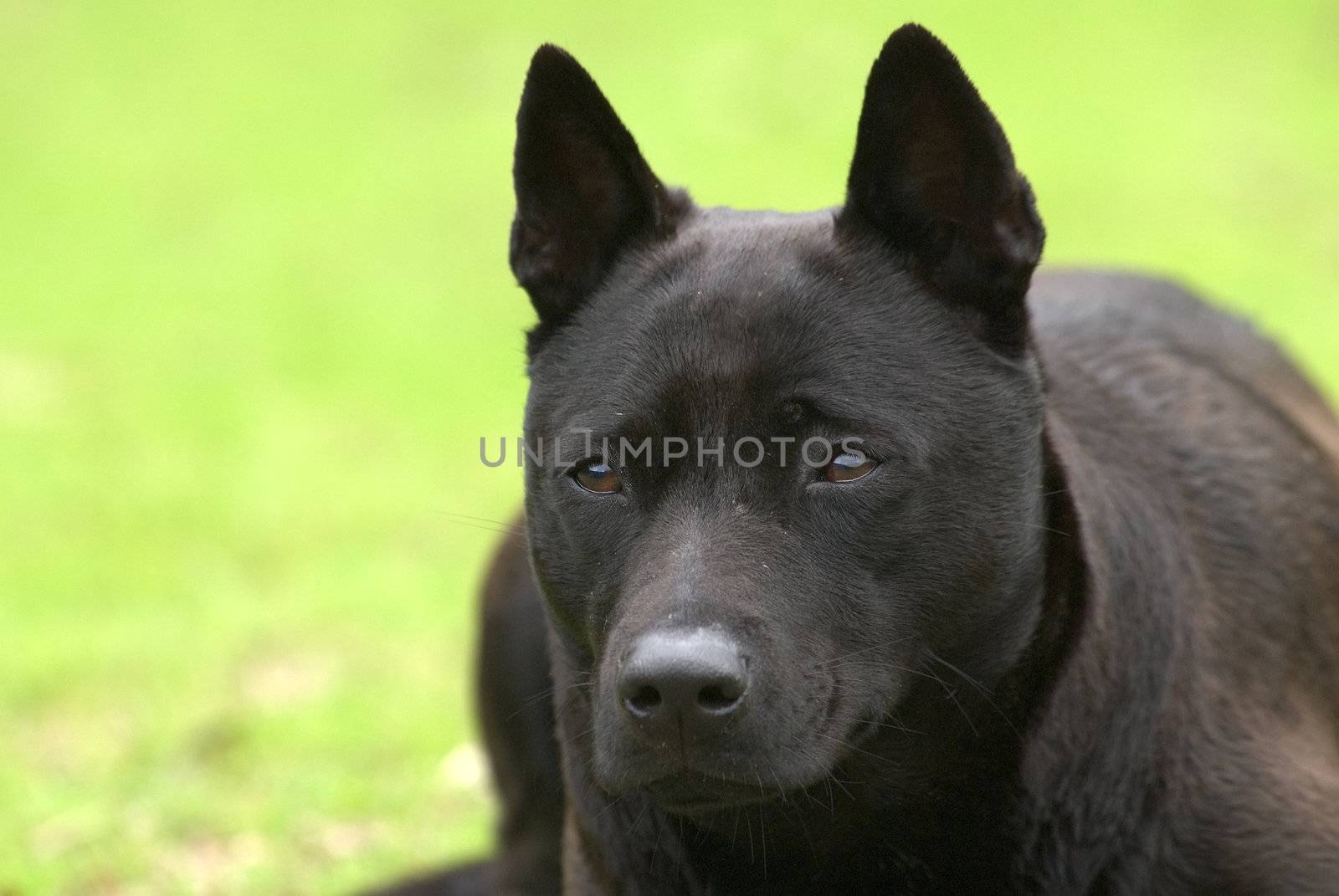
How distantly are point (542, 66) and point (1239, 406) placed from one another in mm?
1862

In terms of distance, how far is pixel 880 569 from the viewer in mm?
3123

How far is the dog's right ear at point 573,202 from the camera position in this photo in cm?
345

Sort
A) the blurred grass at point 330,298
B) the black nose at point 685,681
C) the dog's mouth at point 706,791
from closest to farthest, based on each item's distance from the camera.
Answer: the black nose at point 685,681, the dog's mouth at point 706,791, the blurred grass at point 330,298

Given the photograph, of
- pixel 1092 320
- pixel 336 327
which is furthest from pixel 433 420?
pixel 1092 320

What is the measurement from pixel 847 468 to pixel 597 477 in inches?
18.8

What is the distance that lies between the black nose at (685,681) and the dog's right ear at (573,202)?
0.99 meters

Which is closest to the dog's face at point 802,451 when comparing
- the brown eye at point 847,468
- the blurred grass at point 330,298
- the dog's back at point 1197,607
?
the brown eye at point 847,468

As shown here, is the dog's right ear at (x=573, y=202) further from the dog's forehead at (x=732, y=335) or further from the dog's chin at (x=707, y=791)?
the dog's chin at (x=707, y=791)

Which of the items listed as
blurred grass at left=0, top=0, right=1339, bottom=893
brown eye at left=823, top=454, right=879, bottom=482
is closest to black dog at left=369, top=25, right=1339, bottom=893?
brown eye at left=823, top=454, right=879, bottom=482

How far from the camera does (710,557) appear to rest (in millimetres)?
2990

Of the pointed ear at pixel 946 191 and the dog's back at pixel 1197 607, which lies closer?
the pointed ear at pixel 946 191

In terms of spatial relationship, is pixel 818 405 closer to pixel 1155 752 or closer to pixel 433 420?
pixel 1155 752

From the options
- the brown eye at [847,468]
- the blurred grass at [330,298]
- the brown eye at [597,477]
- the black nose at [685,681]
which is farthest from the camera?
the blurred grass at [330,298]

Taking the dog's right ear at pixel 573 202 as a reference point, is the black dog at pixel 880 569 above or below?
Result: below
